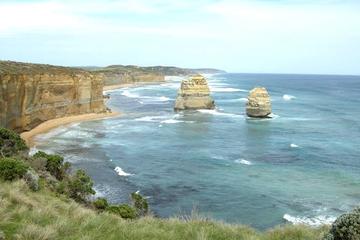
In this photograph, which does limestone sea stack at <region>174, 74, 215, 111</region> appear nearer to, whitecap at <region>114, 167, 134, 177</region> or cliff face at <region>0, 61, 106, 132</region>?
cliff face at <region>0, 61, 106, 132</region>

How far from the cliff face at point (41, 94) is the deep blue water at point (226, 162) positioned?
134 inches

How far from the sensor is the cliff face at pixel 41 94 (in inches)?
1779

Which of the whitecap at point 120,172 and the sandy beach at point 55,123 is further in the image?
the sandy beach at point 55,123

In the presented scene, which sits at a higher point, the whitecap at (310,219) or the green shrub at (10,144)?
the green shrub at (10,144)

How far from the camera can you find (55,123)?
59.2 metres

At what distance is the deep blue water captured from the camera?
28.2 meters

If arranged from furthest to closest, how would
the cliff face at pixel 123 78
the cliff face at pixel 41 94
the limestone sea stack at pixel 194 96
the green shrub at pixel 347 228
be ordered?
the cliff face at pixel 123 78, the limestone sea stack at pixel 194 96, the cliff face at pixel 41 94, the green shrub at pixel 347 228

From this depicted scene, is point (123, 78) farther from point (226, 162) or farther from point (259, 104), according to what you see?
point (226, 162)

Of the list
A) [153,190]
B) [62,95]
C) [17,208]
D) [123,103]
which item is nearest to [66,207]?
[17,208]

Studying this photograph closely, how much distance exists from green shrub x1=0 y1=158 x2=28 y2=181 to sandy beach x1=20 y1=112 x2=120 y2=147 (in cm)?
2848

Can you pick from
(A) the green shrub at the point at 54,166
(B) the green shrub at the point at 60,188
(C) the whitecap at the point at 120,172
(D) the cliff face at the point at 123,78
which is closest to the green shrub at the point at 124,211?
(B) the green shrub at the point at 60,188

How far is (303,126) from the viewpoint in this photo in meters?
63.3

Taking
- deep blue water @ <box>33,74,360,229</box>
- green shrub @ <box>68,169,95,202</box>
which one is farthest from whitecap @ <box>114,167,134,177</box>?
green shrub @ <box>68,169,95,202</box>

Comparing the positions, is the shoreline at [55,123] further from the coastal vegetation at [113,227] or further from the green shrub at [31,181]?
the coastal vegetation at [113,227]
